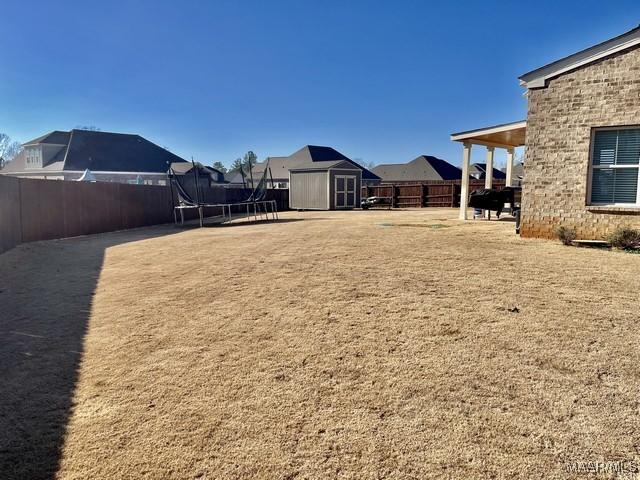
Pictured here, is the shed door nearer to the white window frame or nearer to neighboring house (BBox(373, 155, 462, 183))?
the white window frame

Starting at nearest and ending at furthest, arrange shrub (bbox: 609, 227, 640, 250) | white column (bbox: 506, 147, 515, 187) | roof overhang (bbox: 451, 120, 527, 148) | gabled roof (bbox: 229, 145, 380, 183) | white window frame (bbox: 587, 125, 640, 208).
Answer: shrub (bbox: 609, 227, 640, 250), white window frame (bbox: 587, 125, 640, 208), roof overhang (bbox: 451, 120, 527, 148), white column (bbox: 506, 147, 515, 187), gabled roof (bbox: 229, 145, 380, 183)

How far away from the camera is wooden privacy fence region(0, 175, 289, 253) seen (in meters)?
9.92

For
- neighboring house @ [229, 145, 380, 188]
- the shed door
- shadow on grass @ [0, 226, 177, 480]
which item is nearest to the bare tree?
neighboring house @ [229, 145, 380, 188]

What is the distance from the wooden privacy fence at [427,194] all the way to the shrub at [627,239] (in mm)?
17244

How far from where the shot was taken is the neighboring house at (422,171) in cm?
4631

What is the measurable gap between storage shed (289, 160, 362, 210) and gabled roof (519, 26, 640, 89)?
668 inches

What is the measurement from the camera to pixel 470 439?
86.9 inches

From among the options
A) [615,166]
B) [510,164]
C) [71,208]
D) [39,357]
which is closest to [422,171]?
[510,164]

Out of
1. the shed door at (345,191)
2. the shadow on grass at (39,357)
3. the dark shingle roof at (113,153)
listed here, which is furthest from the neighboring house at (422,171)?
the shadow on grass at (39,357)

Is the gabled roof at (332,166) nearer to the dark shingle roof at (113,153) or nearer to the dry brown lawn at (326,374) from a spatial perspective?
the dark shingle roof at (113,153)

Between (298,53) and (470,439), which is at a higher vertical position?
(298,53)

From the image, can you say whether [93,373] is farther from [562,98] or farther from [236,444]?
[562,98]

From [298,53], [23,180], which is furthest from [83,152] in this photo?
[23,180]

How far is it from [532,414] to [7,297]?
5.89 metres
